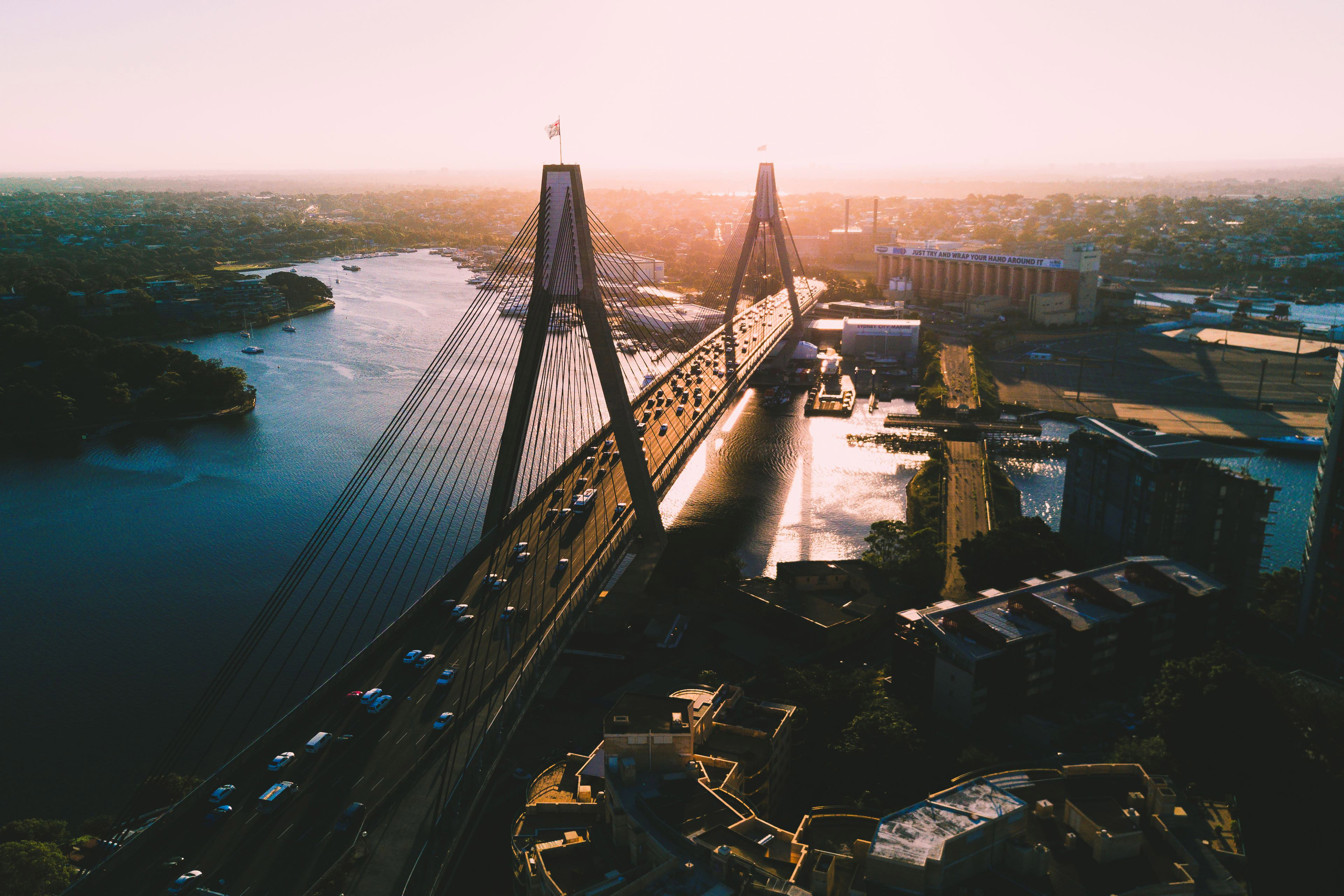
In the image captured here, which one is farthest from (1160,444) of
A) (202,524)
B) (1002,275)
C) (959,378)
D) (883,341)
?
(1002,275)

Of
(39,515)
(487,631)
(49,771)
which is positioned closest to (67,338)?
(39,515)

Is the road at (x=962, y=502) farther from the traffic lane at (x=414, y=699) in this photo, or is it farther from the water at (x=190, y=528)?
the traffic lane at (x=414, y=699)

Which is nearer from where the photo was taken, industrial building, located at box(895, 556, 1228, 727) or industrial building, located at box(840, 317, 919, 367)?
industrial building, located at box(895, 556, 1228, 727)

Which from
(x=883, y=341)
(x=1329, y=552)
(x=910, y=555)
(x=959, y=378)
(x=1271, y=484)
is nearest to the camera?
(x=1329, y=552)

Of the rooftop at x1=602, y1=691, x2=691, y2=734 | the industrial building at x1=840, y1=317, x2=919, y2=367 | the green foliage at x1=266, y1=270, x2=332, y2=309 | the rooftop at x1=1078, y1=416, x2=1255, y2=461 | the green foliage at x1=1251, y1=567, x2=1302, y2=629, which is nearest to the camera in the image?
the rooftop at x1=602, y1=691, x2=691, y2=734

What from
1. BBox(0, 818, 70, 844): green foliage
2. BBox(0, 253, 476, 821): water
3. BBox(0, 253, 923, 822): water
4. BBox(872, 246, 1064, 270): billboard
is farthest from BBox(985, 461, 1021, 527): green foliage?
BBox(872, 246, 1064, 270): billboard

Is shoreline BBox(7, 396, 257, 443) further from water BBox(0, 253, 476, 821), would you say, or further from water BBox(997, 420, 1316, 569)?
water BBox(997, 420, 1316, 569)

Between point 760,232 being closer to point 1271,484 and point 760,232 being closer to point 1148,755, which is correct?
point 1271,484

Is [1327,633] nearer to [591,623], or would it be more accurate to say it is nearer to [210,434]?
[591,623]
